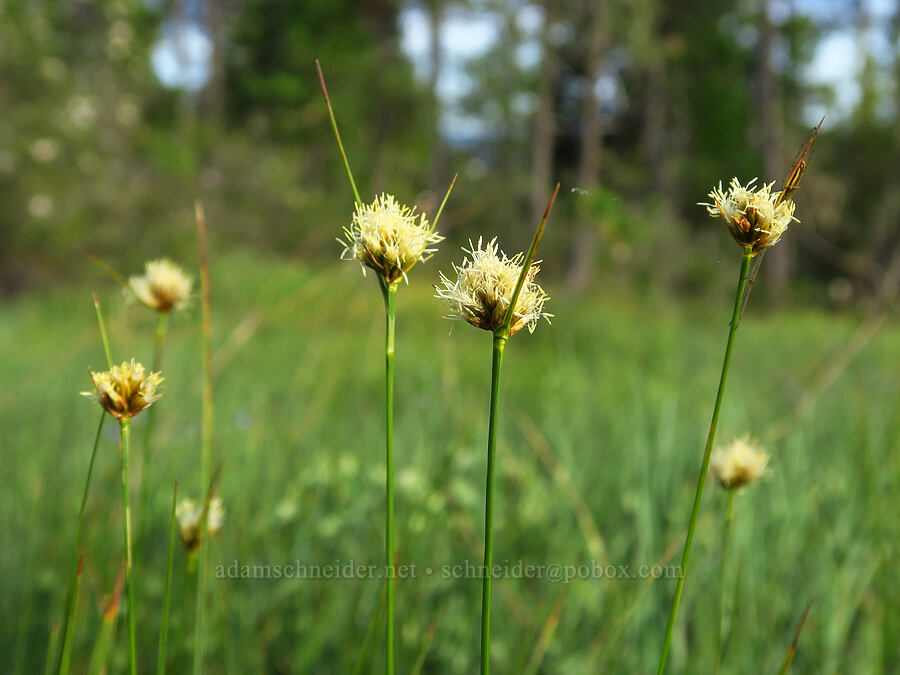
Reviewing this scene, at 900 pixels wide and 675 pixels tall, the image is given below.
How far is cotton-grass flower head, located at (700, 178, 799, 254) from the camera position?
0.40m

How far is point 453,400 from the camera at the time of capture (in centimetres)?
232

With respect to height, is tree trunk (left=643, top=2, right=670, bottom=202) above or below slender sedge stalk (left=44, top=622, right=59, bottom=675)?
above

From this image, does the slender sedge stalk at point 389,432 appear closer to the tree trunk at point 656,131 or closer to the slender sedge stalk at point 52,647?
the slender sedge stalk at point 52,647

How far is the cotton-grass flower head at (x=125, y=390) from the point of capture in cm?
45

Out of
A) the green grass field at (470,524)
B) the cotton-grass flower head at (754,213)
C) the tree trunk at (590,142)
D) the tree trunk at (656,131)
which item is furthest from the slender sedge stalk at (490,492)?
the tree trunk at (656,131)

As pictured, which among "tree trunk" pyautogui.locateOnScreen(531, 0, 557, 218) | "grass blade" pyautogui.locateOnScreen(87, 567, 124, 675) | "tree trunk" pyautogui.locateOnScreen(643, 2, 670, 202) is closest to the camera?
"grass blade" pyautogui.locateOnScreen(87, 567, 124, 675)

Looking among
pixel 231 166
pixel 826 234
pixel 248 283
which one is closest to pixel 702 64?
pixel 826 234

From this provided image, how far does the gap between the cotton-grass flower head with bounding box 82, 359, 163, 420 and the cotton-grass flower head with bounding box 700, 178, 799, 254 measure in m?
0.37

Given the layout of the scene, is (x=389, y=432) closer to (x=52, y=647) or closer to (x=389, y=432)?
(x=389, y=432)

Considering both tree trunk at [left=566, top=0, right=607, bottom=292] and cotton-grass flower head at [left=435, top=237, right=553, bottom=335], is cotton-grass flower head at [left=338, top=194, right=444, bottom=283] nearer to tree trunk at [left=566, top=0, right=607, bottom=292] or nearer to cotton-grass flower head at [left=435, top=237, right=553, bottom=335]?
cotton-grass flower head at [left=435, top=237, right=553, bottom=335]

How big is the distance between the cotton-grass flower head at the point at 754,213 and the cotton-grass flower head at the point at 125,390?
0.37 metres

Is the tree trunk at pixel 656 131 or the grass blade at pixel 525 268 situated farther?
the tree trunk at pixel 656 131

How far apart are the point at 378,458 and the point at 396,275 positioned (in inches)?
57.2

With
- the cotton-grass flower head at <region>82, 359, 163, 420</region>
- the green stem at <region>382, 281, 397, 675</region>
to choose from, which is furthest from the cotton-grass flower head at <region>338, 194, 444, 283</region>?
the cotton-grass flower head at <region>82, 359, 163, 420</region>
